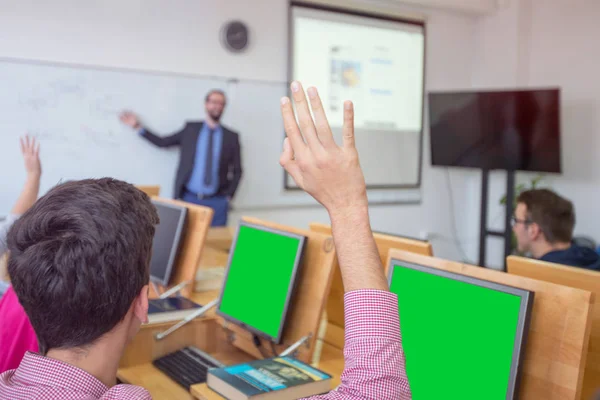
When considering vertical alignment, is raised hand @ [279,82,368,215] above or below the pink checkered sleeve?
above

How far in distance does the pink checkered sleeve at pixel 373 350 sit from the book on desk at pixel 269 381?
643 mm

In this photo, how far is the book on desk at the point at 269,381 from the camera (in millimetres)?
1437

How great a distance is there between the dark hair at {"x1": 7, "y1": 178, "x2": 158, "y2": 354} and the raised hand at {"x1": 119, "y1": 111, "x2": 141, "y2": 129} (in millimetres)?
4048

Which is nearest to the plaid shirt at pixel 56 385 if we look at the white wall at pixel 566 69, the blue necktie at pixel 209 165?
the blue necktie at pixel 209 165

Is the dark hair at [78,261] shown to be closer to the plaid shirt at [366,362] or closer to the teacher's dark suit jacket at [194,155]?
the plaid shirt at [366,362]

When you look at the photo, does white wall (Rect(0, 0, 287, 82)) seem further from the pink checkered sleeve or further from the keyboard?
the pink checkered sleeve

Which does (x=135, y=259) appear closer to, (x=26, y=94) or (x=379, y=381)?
(x=379, y=381)

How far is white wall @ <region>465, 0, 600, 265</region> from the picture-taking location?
5770 millimetres

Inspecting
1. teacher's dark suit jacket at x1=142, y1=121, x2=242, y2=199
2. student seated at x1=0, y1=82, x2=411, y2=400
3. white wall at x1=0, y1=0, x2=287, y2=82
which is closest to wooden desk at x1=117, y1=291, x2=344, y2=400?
student seated at x1=0, y1=82, x2=411, y2=400

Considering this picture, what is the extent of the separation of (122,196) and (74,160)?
13.2 feet

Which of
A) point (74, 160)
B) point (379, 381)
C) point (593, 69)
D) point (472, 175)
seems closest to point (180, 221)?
point (379, 381)

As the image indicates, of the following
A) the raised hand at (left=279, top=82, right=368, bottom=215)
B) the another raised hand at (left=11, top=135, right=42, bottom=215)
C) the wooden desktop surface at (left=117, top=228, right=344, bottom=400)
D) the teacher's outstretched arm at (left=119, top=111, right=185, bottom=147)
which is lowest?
the wooden desktop surface at (left=117, top=228, right=344, bottom=400)

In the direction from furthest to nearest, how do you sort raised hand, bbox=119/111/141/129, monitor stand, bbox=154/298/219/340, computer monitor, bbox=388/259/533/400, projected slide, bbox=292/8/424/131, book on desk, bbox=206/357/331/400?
projected slide, bbox=292/8/424/131
raised hand, bbox=119/111/141/129
monitor stand, bbox=154/298/219/340
book on desk, bbox=206/357/331/400
computer monitor, bbox=388/259/533/400

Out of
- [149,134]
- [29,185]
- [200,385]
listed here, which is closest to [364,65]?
[149,134]
